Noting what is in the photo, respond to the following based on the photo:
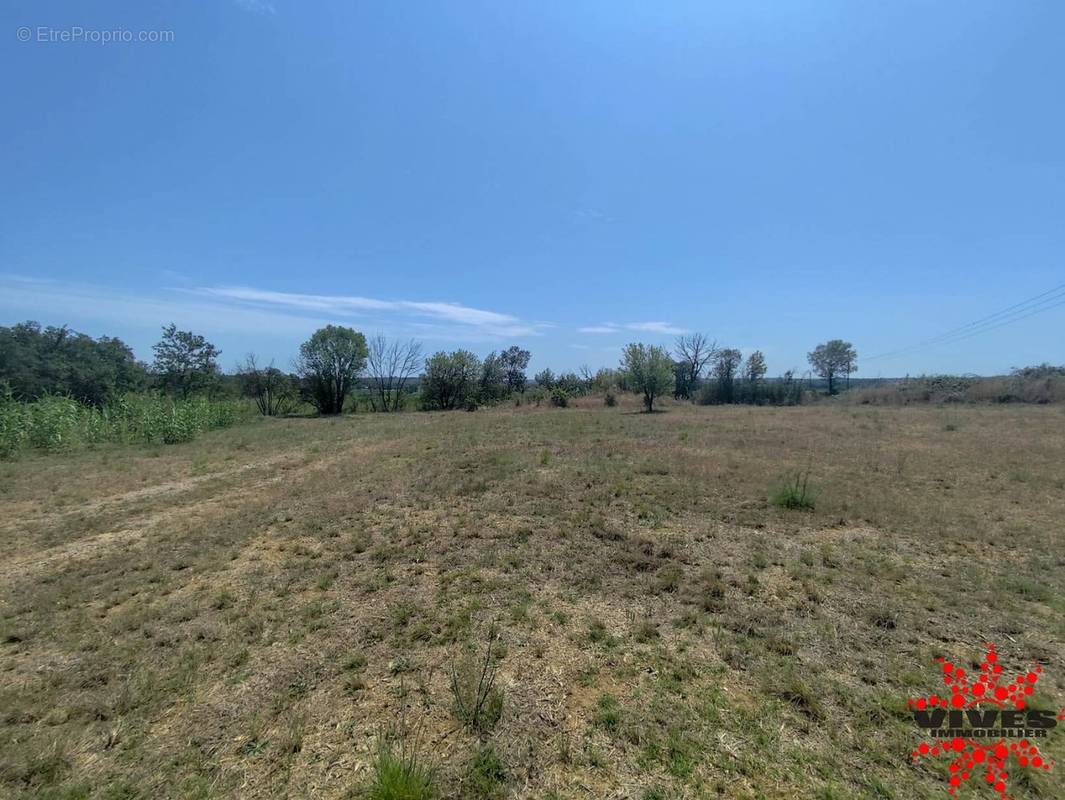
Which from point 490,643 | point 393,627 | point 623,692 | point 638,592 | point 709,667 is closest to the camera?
point 623,692

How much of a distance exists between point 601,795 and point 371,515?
4.86 metres

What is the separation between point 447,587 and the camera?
12.5 ft

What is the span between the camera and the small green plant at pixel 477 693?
2242mm

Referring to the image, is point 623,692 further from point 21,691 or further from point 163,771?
point 21,691

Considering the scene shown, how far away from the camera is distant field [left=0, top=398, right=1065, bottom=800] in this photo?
200 centimetres

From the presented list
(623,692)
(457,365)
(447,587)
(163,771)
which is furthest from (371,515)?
(457,365)

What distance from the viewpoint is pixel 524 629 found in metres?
3.14

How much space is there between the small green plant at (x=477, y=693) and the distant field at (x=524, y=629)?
2.0 inches

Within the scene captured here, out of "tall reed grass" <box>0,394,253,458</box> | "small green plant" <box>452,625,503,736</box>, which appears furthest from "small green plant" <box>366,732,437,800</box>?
"tall reed grass" <box>0,394,253,458</box>

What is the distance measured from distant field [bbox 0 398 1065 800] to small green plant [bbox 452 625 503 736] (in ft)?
0.17

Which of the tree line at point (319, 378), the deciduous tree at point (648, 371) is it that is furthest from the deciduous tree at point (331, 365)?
the deciduous tree at point (648, 371)

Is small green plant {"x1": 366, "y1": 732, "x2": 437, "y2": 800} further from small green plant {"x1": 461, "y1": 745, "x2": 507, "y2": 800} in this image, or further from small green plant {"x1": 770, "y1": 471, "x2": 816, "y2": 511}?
small green plant {"x1": 770, "y1": 471, "x2": 816, "y2": 511}

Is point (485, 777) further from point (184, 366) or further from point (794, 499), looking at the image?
point (184, 366)

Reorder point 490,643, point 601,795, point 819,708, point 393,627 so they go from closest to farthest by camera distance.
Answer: point 601,795 < point 819,708 < point 490,643 < point 393,627
